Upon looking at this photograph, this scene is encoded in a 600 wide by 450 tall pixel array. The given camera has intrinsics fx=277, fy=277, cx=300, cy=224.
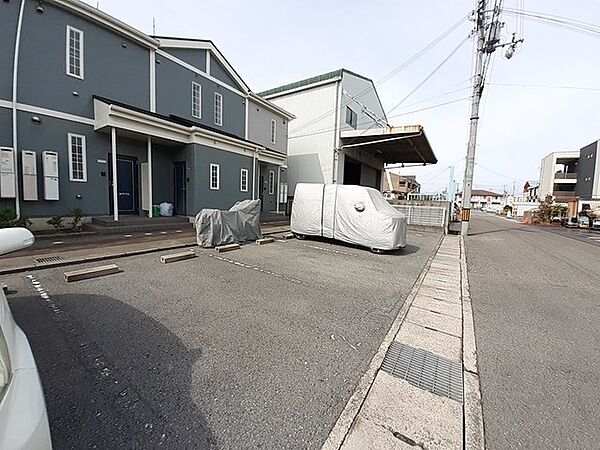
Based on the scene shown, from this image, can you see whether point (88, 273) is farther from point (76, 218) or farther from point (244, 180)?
point (244, 180)

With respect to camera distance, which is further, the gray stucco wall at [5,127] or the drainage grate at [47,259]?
the gray stucco wall at [5,127]

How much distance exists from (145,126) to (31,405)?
1027 cm

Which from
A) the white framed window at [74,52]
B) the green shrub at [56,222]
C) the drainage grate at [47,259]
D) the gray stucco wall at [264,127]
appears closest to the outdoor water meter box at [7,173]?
the green shrub at [56,222]

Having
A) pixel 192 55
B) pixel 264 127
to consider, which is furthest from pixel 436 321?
pixel 264 127

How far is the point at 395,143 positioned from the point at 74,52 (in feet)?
55.6

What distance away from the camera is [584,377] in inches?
101

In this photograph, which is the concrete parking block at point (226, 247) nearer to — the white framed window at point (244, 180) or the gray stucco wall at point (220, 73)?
the white framed window at point (244, 180)

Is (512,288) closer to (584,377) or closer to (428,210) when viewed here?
(584,377)

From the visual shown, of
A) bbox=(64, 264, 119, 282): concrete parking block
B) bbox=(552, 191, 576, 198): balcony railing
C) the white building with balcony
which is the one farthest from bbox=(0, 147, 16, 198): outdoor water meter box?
bbox=(552, 191, 576, 198): balcony railing

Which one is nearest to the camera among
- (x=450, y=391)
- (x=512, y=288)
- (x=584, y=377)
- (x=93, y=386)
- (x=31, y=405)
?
(x=31, y=405)

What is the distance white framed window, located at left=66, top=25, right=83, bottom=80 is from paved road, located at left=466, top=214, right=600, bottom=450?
12.6 m

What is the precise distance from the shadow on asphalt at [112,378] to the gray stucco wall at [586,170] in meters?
44.4

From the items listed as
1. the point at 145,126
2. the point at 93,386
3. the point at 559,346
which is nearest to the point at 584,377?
the point at 559,346

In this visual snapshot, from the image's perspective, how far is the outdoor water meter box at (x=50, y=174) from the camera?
26.7 feet
